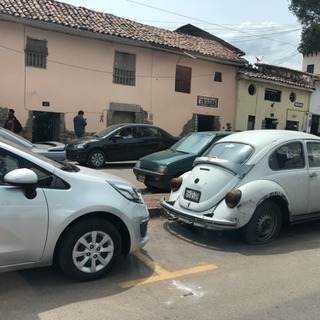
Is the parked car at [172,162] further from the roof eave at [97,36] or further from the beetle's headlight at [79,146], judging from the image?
the roof eave at [97,36]

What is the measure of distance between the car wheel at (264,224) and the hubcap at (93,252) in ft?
7.04

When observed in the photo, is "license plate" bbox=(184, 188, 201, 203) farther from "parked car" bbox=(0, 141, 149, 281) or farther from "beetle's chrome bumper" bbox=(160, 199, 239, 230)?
"parked car" bbox=(0, 141, 149, 281)

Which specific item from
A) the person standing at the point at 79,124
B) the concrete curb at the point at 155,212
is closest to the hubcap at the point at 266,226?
the concrete curb at the point at 155,212

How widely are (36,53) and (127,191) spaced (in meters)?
14.9

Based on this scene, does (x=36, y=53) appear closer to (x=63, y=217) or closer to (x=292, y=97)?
(x=63, y=217)

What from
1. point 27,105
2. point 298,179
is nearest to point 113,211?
point 298,179

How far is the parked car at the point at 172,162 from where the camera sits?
29.1 feet

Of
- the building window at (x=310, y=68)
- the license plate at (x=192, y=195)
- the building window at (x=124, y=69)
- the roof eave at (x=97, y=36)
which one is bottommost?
the license plate at (x=192, y=195)

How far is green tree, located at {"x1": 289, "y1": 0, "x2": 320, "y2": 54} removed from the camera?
1549 inches

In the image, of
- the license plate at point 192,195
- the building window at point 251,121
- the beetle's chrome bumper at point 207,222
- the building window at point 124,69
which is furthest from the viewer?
the building window at point 251,121

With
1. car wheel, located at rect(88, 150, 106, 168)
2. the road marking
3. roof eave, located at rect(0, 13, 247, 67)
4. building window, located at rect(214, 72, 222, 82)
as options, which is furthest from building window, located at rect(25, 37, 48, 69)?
the road marking

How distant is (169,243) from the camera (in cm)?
579

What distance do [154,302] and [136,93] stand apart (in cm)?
1779

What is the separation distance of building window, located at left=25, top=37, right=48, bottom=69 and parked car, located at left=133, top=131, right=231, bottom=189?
1048 cm
